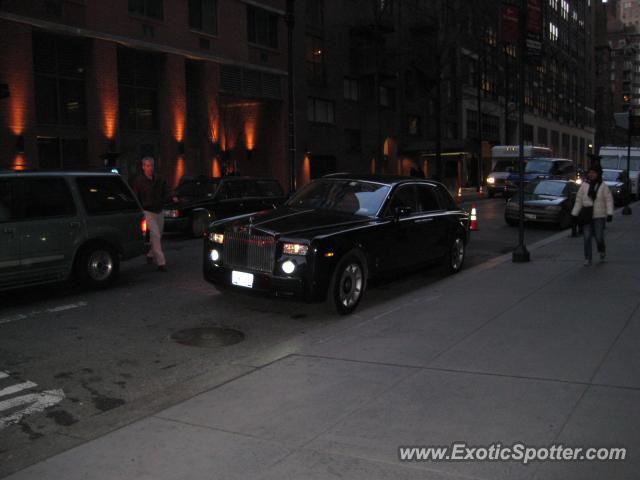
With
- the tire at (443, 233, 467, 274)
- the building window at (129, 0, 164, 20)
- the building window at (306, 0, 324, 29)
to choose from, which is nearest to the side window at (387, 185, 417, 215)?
the tire at (443, 233, 467, 274)

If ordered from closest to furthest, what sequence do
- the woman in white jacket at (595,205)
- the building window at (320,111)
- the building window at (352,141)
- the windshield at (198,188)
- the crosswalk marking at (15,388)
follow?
1. the crosswalk marking at (15,388)
2. the woman in white jacket at (595,205)
3. the windshield at (198,188)
4. the building window at (320,111)
5. the building window at (352,141)

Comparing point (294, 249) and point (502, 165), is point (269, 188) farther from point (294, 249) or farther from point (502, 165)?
point (502, 165)

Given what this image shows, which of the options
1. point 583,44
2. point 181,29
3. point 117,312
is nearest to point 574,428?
point 117,312

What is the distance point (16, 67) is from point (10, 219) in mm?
15128

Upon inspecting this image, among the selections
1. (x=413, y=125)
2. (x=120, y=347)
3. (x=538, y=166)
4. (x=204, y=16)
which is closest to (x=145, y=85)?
(x=204, y=16)

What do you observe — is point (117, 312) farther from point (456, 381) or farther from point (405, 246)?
point (456, 381)

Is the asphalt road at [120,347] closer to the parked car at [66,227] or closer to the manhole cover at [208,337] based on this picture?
the manhole cover at [208,337]

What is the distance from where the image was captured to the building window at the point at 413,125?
46.9 meters

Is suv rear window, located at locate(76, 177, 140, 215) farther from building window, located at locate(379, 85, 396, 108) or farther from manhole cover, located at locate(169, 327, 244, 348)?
building window, located at locate(379, 85, 396, 108)

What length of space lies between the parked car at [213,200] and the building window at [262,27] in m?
16.1

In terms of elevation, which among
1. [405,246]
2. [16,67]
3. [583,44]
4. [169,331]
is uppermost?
[583,44]

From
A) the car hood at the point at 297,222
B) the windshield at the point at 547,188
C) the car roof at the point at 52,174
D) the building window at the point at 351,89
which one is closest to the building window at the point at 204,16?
the building window at the point at 351,89

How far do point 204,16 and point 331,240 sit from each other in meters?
24.3

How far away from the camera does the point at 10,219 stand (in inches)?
318
